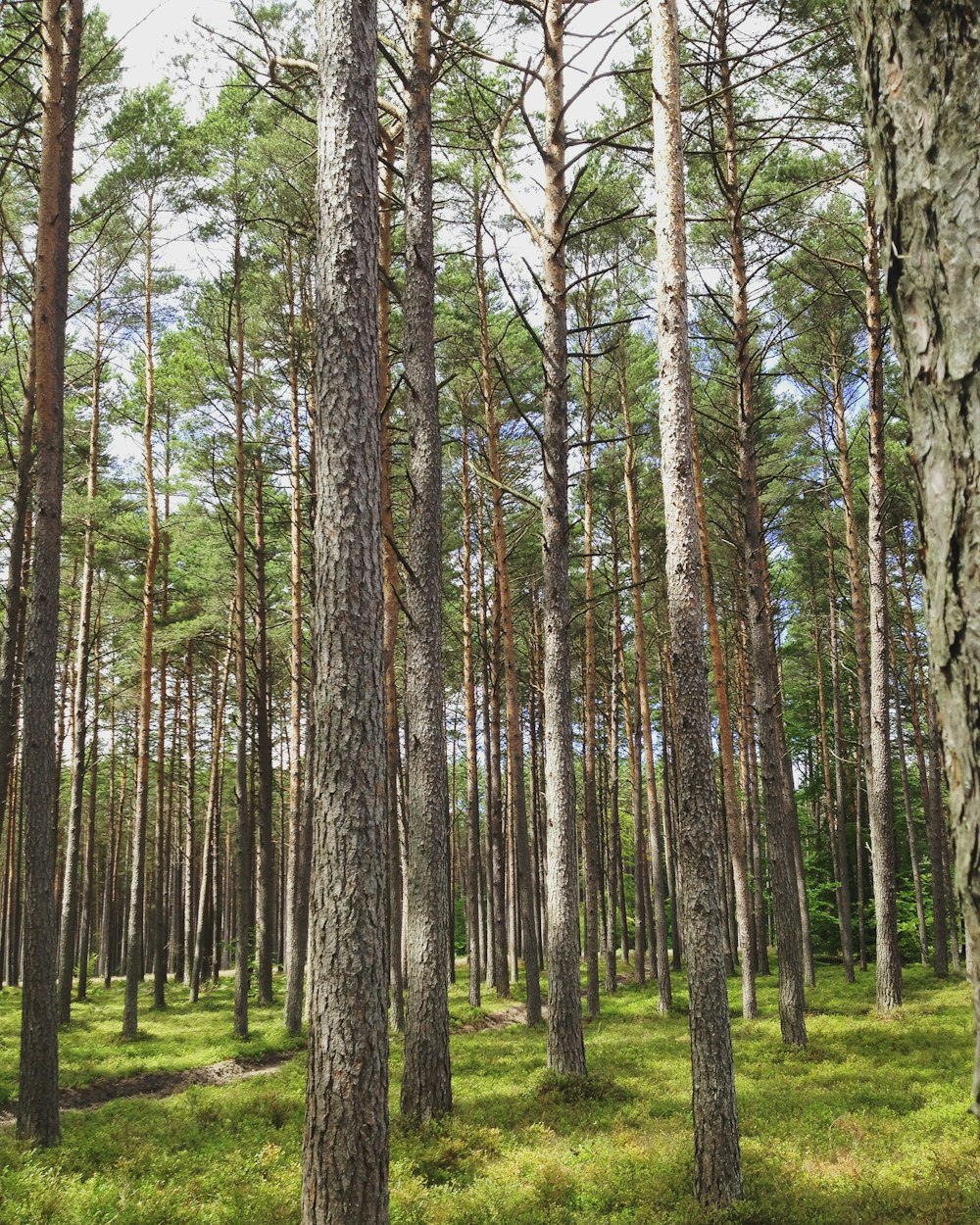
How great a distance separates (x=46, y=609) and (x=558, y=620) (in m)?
5.87

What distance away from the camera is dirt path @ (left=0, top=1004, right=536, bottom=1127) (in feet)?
38.1

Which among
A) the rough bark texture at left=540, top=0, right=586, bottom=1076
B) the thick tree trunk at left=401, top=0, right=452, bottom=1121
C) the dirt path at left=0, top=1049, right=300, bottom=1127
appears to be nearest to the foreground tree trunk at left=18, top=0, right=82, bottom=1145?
the thick tree trunk at left=401, top=0, right=452, bottom=1121

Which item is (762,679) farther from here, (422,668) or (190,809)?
(190,809)

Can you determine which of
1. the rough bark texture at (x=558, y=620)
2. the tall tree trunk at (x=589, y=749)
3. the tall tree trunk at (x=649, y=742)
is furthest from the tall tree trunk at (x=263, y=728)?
the tall tree trunk at (x=649, y=742)

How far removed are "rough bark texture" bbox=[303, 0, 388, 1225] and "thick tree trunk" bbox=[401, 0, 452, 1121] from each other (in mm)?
3059

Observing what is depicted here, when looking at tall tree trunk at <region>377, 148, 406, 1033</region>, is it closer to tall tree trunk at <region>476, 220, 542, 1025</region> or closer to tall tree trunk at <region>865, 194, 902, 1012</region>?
tall tree trunk at <region>476, 220, 542, 1025</region>

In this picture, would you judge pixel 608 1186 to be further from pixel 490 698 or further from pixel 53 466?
pixel 490 698

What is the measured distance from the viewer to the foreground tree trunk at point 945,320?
0.95 metres

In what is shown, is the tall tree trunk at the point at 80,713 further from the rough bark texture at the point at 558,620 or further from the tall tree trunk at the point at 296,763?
the rough bark texture at the point at 558,620

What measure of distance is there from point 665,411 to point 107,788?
118ft

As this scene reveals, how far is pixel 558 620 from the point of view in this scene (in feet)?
35.8

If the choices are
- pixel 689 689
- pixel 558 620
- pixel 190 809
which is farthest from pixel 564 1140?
pixel 190 809

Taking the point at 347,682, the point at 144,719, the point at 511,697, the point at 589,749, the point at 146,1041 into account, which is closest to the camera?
the point at 347,682

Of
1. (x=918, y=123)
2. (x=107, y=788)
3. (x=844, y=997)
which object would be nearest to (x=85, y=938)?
(x=107, y=788)
